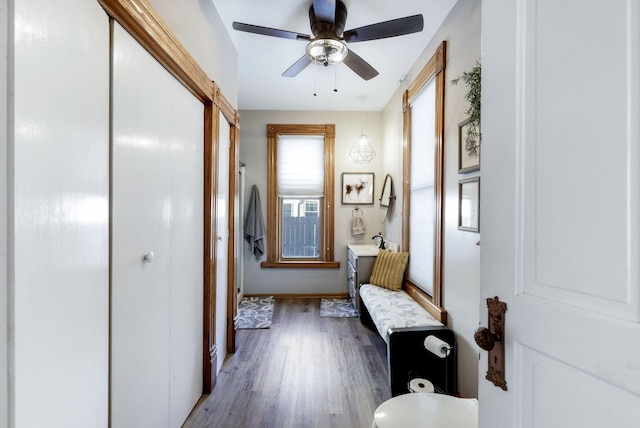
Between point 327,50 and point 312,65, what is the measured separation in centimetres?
98

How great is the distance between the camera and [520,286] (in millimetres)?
686

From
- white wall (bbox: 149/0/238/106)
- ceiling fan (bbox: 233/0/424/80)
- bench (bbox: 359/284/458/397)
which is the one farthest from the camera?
bench (bbox: 359/284/458/397)

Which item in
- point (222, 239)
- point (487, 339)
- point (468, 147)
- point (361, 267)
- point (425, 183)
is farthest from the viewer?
point (361, 267)

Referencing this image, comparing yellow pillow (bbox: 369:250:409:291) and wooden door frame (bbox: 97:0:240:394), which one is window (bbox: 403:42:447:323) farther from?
wooden door frame (bbox: 97:0:240:394)

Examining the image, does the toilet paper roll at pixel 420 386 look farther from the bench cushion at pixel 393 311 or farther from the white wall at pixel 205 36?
the white wall at pixel 205 36

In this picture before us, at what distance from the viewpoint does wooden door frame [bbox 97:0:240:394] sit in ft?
3.69

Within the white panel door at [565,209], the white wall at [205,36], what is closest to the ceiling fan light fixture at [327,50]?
the white wall at [205,36]

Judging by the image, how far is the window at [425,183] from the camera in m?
2.28

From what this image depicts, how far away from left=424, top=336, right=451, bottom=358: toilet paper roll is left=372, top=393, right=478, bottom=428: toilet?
0.40m

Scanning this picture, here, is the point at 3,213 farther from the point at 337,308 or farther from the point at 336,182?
the point at 336,182

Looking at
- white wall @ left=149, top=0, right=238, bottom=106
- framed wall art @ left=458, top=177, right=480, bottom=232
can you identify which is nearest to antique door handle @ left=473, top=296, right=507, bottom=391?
framed wall art @ left=458, top=177, right=480, bottom=232

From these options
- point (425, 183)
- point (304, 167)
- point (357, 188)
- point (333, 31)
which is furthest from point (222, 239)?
point (357, 188)

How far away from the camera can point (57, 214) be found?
81 cm

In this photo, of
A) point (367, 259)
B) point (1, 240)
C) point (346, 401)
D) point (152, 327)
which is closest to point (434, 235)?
point (367, 259)
